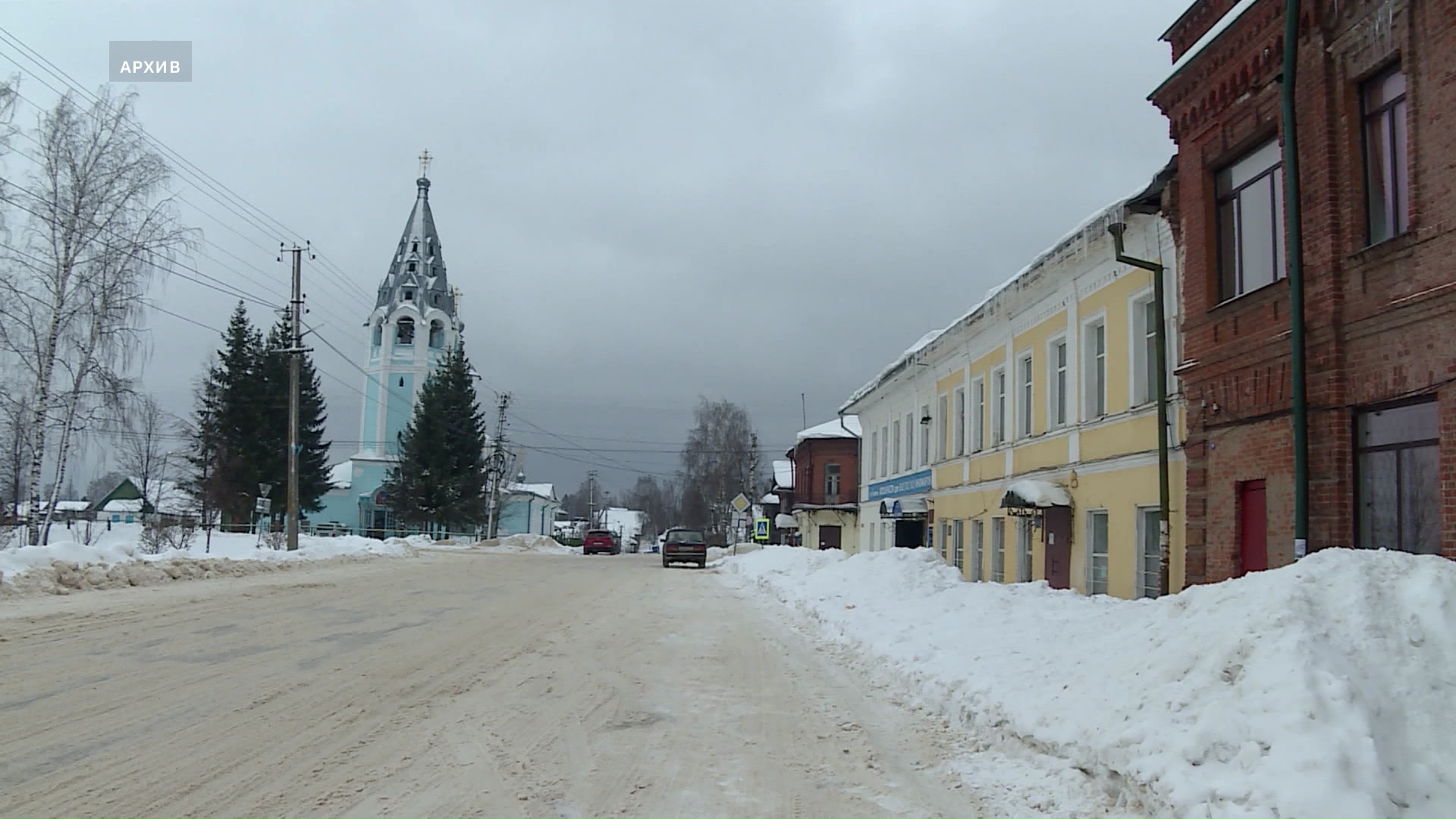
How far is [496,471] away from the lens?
74500 millimetres

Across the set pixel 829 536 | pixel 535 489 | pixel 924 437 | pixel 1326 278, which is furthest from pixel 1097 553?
pixel 535 489

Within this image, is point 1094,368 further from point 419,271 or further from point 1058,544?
point 419,271

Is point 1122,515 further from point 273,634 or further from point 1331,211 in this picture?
point 273,634

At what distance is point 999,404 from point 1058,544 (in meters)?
5.29

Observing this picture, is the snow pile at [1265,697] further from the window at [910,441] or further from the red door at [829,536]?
the red door at [829,536]

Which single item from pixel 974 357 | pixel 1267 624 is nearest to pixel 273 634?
pixel 1267 624

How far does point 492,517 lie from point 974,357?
5281 centimetres

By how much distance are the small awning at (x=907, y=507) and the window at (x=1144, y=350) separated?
1311 centimetres

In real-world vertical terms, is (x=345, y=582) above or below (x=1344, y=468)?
below

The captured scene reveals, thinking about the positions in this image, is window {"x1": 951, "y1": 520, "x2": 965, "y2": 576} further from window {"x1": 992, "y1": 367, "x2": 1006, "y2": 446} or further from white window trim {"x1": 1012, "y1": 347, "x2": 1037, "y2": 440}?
white window trim {"x1": 1012, "y1": 347, "x2": 1037, "y2": 440}

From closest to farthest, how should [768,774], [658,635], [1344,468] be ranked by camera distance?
[768,774] → [1344,468] → [658,635]

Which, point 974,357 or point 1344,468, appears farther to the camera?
point 974,357

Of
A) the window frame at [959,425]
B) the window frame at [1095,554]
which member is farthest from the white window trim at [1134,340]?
the window frame at [959,425]

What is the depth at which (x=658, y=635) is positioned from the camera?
14891 mm
